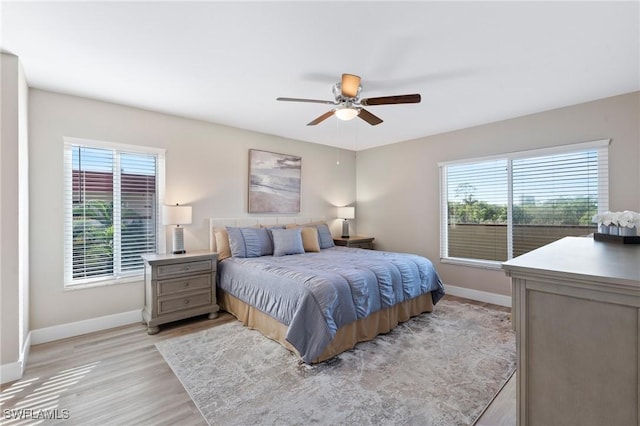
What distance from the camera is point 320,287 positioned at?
260 cm

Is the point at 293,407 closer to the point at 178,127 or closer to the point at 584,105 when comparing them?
the point at 178,127

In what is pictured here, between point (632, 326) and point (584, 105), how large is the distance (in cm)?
367

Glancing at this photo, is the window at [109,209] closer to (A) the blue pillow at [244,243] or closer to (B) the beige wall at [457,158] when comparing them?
(A) the blue pillow at [244,243]

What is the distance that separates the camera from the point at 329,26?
79.1 inches

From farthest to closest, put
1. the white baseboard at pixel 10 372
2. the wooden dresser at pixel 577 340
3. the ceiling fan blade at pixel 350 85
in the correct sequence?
the ceiling fan blade at pixel 350 85 < the white baseboard at pixel 10 372 < the wooden dresser at pixel 577 340

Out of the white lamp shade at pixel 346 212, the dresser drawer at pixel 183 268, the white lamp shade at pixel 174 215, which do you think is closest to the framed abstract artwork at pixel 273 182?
the white lamp shade at pixel 346 212

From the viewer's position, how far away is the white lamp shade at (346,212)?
18.3 feet

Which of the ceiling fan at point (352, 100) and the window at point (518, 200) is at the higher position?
the ceiling fan at point (352, 100)

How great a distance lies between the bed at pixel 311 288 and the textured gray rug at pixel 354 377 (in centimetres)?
19

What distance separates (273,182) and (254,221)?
731mm

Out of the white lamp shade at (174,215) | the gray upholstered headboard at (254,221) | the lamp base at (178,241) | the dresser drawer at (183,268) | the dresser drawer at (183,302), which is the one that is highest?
the white lamp shade at (174,215)

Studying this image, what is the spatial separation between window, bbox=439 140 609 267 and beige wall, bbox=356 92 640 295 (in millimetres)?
122

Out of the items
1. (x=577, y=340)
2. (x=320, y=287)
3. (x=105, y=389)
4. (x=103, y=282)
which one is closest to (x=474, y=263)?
(x=320, y=287)

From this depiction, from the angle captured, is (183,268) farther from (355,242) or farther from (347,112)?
(355,242)
